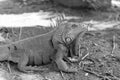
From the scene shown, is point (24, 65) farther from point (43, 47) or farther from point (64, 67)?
point (64, 67)

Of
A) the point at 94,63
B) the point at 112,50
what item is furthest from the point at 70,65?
the point at 112,50

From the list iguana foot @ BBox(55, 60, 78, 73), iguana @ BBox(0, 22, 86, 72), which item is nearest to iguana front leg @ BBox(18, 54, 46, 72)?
iguana @ BBox(0, 22, 86, 72)

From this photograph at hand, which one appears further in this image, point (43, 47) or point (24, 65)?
point (43, 47)

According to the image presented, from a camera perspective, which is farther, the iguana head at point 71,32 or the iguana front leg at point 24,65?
the iguana head at point 71,32

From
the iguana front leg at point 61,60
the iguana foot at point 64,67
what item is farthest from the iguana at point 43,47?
the iguana foot at point 64,67

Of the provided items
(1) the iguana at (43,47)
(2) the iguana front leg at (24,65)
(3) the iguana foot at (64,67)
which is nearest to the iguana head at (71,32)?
(1) the iguana at (43,47)

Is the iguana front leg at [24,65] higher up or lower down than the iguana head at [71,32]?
lower down

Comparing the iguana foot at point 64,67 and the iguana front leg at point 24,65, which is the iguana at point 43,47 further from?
the iguana foot at point 64,67

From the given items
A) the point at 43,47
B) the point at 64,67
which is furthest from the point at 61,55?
the point at 43,47
